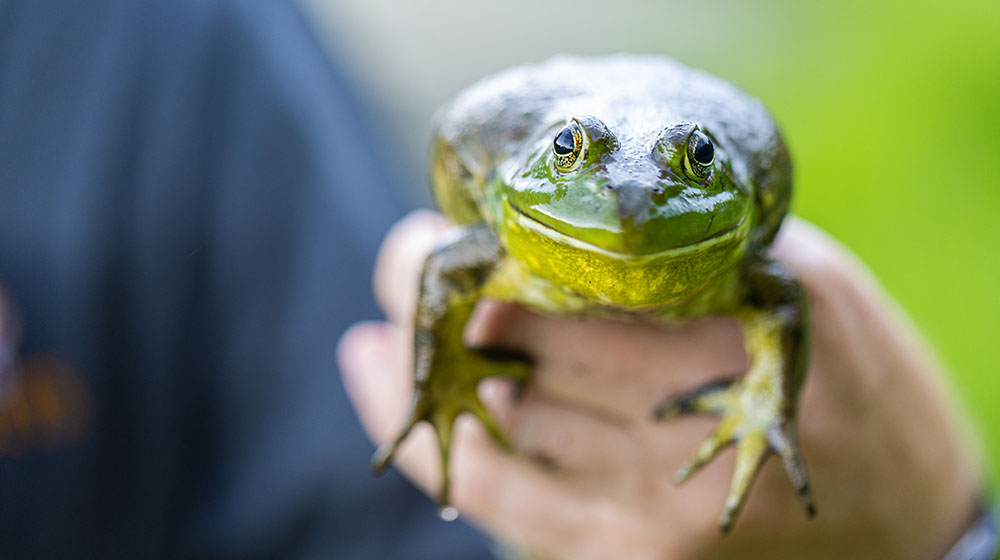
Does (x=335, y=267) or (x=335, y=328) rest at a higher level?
(x=335, y=267)

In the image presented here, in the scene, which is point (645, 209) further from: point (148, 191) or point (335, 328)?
point (148, 191)

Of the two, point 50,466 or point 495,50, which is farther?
point 495,50

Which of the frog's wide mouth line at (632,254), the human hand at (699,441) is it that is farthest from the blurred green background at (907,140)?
the frog's wide mouth line at (632,254)

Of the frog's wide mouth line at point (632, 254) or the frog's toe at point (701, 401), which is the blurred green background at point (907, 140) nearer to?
the frog's toe at point (701, 401)

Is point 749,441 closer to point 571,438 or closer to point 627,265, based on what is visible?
point 571,438

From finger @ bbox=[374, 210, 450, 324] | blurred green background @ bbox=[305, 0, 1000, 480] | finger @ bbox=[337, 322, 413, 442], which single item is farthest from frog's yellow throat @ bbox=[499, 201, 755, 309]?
blurred green background @ bbox=[305, 0, 1000, 480]

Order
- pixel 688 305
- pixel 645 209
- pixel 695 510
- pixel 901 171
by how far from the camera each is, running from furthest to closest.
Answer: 1. pixel 901 171
2. pixel 695 510
3. pixel 688 305
4. pixel 645 209

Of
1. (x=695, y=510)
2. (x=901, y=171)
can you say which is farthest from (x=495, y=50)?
(x=695, y=510)

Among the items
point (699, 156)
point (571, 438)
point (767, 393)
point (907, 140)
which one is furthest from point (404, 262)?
point (907, 140)
